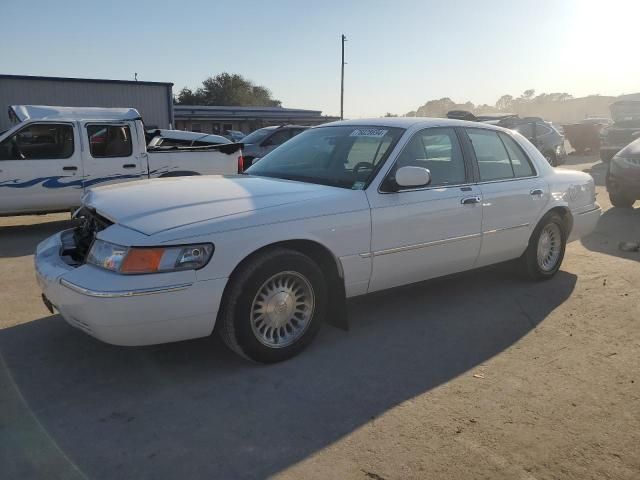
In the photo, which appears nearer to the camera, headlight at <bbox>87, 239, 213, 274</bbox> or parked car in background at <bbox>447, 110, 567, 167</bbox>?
headlight at <bbox>87, 239, 213, 274</bbox>

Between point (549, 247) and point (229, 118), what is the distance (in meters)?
45.4

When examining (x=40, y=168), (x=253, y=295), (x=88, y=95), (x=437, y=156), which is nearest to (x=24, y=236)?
(x=40, y=168)

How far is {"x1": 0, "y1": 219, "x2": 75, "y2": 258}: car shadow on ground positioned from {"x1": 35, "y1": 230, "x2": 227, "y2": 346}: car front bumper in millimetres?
3739

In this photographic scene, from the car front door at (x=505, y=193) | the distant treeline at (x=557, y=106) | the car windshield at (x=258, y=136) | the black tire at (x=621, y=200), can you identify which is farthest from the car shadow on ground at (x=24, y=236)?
the distant treeline at (x=557, y=106)

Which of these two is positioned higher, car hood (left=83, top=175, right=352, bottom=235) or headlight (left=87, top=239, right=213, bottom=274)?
car hood (left=83, top=175, right=352, bottom=235)

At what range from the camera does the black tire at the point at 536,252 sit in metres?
5.36

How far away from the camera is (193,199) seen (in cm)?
363

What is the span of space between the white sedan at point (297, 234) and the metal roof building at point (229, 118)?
42671 millimetres

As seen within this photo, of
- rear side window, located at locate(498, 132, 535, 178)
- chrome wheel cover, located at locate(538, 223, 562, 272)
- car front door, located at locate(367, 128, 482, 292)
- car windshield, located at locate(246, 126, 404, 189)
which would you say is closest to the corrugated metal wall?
car windshield, located at locate(246, 126, 404, 189)

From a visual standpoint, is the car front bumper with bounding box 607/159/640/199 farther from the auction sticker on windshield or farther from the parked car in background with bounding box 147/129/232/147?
the parked car in background with bounding box 147/129/232/147

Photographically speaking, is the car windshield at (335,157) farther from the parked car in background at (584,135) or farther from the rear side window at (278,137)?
the parked car in background at (584,135)

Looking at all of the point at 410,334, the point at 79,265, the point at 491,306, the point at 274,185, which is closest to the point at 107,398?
the point at 79,265

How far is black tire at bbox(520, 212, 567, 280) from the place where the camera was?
5.36 metres

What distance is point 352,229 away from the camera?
3857mm
